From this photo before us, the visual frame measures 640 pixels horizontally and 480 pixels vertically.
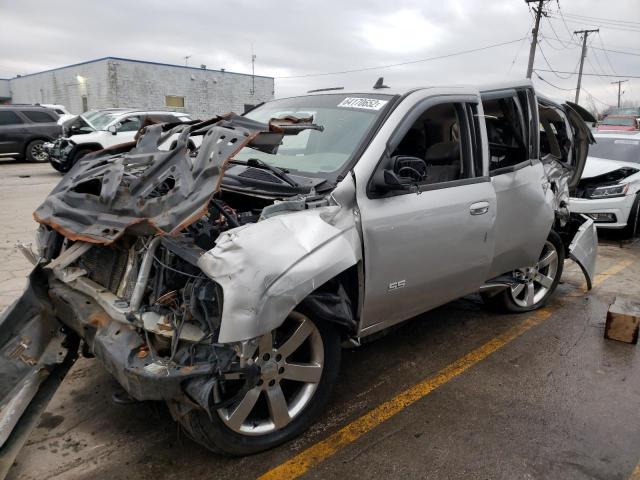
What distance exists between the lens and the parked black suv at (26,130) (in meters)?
15.4

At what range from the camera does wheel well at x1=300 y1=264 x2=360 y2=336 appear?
2.58 meters

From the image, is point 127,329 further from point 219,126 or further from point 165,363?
point 219,126

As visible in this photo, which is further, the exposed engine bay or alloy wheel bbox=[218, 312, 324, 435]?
alloy wheel bbox=[218, 312, 324, 435]

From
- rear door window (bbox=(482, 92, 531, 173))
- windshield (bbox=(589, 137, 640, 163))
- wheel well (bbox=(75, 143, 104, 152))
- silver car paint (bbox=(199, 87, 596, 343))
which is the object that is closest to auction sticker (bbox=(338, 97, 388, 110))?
silver car paint (bbox=(199, 87, 596, 343))

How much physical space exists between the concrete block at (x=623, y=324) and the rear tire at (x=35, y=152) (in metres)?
16.4

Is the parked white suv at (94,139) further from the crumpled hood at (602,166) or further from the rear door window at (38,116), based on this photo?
the crumpled hood at (602,166)

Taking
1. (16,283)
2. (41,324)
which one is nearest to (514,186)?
(41,324)

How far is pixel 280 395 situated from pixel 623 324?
124 inches

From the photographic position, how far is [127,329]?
2398 mm

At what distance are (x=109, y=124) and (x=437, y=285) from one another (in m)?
12.2

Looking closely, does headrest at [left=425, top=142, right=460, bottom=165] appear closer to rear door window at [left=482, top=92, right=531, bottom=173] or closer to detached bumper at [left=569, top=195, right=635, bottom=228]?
rear door window at [left=482, top=92, right=531, bottom=173]

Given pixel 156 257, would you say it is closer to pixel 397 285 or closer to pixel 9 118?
pixel 397 285

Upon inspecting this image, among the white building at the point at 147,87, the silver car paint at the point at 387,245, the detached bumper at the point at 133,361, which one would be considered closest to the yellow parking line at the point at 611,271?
the silver car paint at the point at 387,245

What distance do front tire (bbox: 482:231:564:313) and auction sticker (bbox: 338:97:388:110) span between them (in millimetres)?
2048
